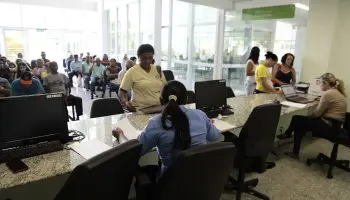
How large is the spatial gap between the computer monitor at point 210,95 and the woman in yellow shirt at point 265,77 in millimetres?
1372

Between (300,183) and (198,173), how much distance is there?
6.95ft

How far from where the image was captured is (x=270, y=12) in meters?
5.57

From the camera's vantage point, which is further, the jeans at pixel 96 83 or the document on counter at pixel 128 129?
the jeans at pixel 96 83

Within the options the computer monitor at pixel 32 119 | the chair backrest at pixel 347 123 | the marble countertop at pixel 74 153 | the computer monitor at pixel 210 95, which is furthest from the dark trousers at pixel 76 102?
the chair backrest at pixel 347 123

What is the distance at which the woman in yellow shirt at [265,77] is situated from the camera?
3.94 m

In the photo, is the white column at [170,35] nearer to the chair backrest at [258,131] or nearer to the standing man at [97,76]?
the standing man at [97,76]

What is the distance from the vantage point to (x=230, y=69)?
22.2 feet

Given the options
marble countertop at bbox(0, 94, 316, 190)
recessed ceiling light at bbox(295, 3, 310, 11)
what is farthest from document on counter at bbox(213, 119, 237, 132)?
recessed ceiling light at bbox(295, 3, 310, 11)

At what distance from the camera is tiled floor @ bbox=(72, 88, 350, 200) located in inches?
103

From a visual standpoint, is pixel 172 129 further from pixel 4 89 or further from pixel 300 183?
pixel 4 89

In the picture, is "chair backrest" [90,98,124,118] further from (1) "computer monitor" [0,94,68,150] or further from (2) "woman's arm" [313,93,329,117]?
(2) "woman's arm" [313,93,329,117]

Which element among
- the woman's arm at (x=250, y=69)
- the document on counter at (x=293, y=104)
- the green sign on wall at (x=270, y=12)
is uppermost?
the green sign on wall at (x=270, y=12)

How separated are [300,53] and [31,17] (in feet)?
34.9

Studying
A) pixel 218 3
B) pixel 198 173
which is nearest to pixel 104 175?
pixel 198 173
